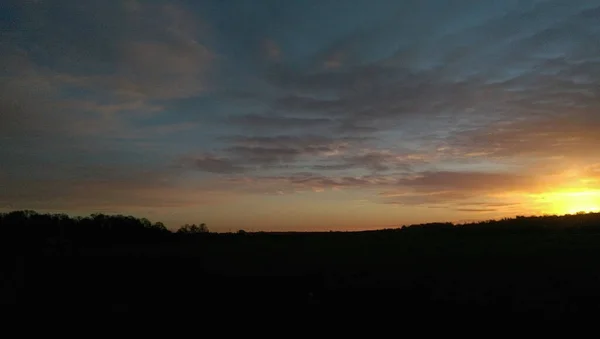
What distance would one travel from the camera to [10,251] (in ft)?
125

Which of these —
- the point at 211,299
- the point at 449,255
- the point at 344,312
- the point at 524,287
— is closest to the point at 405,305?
the point at 344,312

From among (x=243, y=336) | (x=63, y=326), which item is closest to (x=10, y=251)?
(x=63, y=326)

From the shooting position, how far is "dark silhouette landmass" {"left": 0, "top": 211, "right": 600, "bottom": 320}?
730 inches

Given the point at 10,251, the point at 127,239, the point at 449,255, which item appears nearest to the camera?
the point at 449,255

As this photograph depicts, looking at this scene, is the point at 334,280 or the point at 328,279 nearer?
the point at 334,280

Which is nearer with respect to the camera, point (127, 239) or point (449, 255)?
point (449, 255)

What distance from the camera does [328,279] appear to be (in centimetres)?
2361

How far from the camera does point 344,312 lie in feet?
58.4

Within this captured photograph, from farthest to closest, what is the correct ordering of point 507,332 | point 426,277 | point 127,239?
point 127,239 < point 426,277 < point 507,332

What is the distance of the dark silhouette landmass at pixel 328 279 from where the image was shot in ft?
60.8

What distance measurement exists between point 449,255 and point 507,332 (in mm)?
17085

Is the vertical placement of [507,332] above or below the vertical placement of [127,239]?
below

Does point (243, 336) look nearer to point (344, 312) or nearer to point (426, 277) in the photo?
point (344, 312)

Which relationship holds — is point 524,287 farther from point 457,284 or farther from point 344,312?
point 344,312
